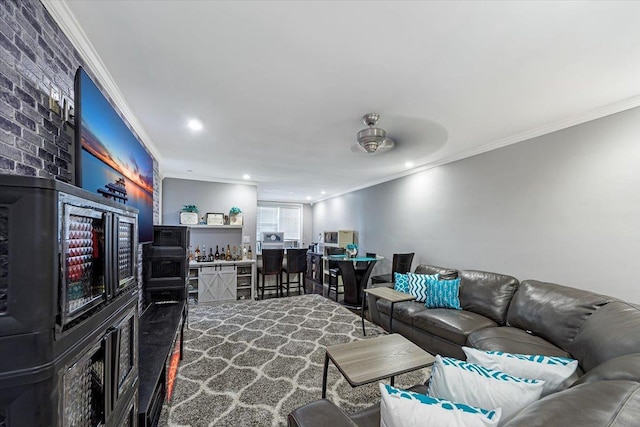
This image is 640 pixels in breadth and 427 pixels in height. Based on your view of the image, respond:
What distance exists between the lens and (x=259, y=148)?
3.61m

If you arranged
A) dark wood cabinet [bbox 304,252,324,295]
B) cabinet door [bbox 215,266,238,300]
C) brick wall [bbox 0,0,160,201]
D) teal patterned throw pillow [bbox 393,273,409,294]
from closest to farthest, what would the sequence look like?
brick wall [bbox 0,0,160,201] < teal patterned throw pillow [bbox 393,273,409,294] < cabinet door [bbox 215,266,238,300] < dark wood cabinet [bbox 304,252,324,295]

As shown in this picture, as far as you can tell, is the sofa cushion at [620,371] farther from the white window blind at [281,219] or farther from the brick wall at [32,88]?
the white window blind at [281,219]

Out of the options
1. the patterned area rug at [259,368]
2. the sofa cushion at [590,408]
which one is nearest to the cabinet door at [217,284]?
the patterned area rug at [259,368]

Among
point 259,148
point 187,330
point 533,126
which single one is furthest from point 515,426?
point 187,330

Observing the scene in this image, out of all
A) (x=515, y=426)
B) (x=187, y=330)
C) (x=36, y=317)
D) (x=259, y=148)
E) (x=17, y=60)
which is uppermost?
(x=259, y=148)

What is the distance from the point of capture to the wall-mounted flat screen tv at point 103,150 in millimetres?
1361

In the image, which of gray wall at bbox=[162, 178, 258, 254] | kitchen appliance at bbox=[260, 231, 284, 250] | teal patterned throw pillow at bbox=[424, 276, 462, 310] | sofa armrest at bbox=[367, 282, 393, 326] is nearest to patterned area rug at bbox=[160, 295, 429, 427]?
sofa armrest at bbox=[367, 282, 393, 326]

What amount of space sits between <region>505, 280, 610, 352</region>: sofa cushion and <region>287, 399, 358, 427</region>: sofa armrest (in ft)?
6.94

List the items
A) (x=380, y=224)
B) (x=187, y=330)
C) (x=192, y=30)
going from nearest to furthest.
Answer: (x=192, y=30) → (x=187, y=330) → (x=380, y=224)

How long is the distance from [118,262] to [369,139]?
7.38ft

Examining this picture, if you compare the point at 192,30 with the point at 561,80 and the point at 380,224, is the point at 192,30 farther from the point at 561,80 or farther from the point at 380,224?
the point at 380,224

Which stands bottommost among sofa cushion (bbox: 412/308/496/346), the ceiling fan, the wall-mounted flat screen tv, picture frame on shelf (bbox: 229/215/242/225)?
sofa cushion (bbox: 412/308/496/346)

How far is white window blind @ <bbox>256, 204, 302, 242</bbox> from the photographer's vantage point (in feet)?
29.6

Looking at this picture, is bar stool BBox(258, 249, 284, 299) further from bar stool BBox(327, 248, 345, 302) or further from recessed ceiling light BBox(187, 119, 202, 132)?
recessed ceiling light BBox(187, 119, 202, 132)
